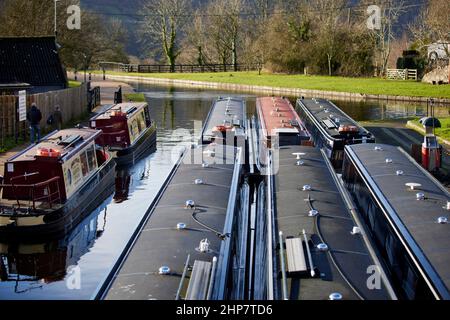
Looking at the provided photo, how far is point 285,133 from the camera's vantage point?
2344cm

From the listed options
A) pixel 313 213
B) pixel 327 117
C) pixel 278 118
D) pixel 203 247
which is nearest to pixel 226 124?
pixel 278 118

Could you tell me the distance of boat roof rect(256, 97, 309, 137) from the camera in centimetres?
2452

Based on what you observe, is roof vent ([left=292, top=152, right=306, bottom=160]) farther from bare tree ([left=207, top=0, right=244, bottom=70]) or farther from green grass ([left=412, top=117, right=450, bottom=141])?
bare tree ([left=207, top=0, right=244, bottom=70])

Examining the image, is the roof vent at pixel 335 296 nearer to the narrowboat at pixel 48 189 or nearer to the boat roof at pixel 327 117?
the narrowboat at pixel 48 189

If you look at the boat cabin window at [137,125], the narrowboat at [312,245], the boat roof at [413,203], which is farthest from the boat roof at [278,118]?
the narrowboat at [312,245]

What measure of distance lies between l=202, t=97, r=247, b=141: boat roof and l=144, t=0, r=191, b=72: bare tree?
6350 centimetres

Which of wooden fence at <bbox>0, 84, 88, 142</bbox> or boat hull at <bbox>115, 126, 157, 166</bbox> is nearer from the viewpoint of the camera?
boat hull at <bbox>115, 126, 157, 166</bbox>

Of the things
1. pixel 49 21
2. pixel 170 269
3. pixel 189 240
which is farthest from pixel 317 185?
pixel 49 21

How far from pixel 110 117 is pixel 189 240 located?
17.8m

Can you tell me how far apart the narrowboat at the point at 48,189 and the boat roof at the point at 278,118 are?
601 cm

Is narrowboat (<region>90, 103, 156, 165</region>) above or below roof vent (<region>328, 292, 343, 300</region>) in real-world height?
above

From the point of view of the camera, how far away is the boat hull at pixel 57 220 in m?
17.9

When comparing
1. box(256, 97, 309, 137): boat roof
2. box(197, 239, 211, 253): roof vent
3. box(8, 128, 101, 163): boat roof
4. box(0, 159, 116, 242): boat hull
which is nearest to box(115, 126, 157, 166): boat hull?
box(8, 128, 101, 163): boat roof

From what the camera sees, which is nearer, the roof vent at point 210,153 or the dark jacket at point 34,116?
the roof vent at point 210,153
